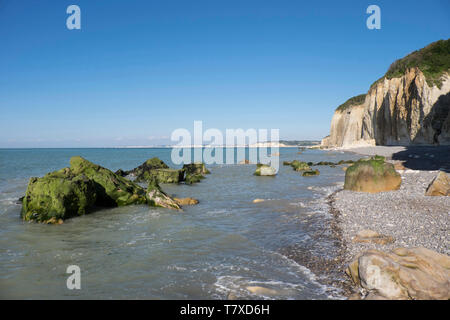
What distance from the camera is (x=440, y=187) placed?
11.9 m

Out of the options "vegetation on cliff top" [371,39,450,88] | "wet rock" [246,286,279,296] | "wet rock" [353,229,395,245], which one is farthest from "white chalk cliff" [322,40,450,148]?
"wet rock" [246,286,279,296]

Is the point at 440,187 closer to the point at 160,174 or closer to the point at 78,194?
the point at 78,194

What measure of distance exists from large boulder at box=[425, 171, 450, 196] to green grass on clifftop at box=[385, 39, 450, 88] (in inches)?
1566

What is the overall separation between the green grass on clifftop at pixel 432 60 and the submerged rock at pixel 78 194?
48.3 metres

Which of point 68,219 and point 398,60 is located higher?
point 398,60

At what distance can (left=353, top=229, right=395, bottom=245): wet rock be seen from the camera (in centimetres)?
737

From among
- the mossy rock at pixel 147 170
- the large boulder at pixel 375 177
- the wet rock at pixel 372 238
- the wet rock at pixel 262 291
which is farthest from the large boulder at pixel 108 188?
the large boulder at pixel 375 177

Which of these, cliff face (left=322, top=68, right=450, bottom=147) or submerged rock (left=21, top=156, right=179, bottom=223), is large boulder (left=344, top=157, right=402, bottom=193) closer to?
submerged rock (left=21, top=156, right=179, bottom=223)

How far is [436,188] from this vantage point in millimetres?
11906

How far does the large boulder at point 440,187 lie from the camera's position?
11727 mm

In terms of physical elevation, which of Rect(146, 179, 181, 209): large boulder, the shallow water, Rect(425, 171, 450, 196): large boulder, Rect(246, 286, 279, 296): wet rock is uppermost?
Rect(425, 171, 450, 196): large boulder

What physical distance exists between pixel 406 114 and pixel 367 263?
55.8 m
